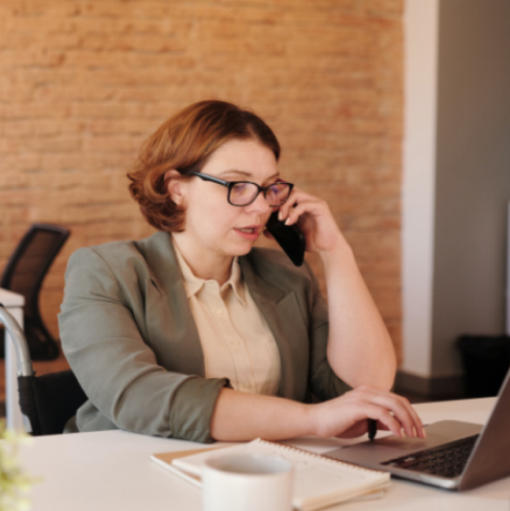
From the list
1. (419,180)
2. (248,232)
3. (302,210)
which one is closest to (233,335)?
(248,232)

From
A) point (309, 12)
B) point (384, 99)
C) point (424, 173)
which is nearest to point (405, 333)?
point (424, 173)

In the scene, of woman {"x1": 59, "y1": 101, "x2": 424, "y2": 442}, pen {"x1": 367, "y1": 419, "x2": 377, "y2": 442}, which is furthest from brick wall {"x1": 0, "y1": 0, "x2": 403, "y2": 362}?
pen {"x1": 367, "y1": 419, "x2": 377, "y2": 442}

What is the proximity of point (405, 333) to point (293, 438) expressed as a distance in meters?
3.40

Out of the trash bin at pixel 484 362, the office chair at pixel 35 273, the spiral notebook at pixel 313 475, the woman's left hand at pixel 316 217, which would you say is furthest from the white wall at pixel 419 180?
the spiral notebook at pixel 313 475

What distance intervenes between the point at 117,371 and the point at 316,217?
2.07ft

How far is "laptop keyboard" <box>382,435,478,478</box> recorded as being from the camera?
826mm

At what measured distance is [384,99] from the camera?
429 cm

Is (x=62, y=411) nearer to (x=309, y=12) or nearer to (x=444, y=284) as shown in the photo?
(x=444, y=284)

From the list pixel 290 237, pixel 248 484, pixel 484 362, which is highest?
pixel 290 237

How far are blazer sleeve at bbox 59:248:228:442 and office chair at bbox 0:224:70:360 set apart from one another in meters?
2.08

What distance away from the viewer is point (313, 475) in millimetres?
788

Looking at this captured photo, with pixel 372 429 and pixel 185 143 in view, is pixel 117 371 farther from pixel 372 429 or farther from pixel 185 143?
pixel 185 143

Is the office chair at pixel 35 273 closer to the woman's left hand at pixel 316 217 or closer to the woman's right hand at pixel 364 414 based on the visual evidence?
the woman's left hand at pixel 316 217

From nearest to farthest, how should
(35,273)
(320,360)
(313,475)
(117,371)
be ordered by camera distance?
(313,475) → (117,371) → (320,360) → (35,273)
